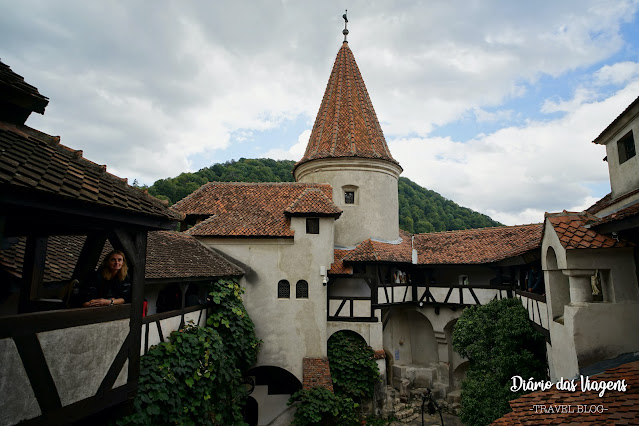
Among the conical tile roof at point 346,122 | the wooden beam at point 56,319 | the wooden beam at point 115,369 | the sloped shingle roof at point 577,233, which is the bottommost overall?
the wooden beam at point 115,369

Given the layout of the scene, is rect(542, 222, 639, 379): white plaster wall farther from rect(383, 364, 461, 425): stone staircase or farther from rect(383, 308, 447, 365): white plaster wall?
rect(383, 308, 447, 365): white plaster wall

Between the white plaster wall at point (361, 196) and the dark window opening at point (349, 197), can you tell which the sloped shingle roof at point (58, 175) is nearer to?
the white plaster wall at point (361, 196)

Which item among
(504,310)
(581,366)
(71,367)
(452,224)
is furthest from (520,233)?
(452,224)

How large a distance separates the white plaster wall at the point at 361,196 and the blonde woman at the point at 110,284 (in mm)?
11224

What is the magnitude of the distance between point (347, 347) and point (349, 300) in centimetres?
162

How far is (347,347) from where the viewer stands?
13.5 m

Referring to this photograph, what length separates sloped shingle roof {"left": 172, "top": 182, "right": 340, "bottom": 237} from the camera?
1332 cm

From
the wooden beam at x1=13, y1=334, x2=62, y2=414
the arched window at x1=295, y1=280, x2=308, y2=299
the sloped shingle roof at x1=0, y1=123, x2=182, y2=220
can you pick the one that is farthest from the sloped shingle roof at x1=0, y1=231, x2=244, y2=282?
the wooden beam at x1=13, y1=334, x2=62, y2=414

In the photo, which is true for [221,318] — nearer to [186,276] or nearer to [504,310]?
[186,276]

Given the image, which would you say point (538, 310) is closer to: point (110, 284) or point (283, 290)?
point (283, 290)

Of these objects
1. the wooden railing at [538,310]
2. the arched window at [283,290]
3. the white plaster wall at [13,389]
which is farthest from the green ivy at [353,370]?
the white plaster wall at [13,389]

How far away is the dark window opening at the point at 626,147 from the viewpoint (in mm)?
7627

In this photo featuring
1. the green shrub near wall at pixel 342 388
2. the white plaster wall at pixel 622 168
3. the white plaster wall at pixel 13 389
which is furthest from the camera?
the green shrub near wall at pixel 342 388

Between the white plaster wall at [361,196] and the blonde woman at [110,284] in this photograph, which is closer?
the blonde woman at [110,284]
